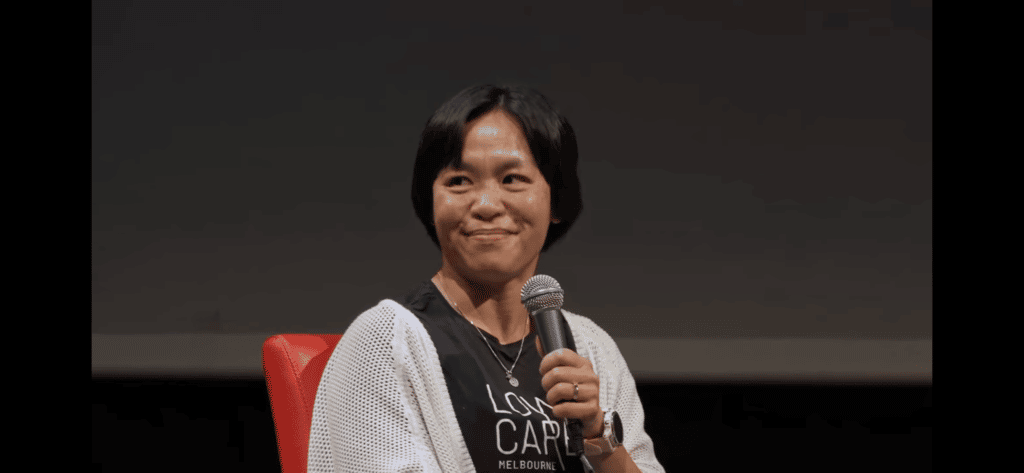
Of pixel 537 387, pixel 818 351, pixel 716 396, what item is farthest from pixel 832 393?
pixel 537 387

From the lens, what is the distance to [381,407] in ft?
3.77

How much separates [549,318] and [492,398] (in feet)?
0.50

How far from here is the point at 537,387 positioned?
4.19ft

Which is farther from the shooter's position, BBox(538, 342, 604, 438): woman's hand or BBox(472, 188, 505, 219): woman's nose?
BBox(472, 188, 505, 219): woman's nose

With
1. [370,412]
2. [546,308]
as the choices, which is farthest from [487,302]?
[370,412]

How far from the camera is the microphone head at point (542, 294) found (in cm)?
118

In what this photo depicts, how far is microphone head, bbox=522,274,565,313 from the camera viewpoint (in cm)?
118

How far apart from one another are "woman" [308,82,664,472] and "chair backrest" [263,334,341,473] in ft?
0.35

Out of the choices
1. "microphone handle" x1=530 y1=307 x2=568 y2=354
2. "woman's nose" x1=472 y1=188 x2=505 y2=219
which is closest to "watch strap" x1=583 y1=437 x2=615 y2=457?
"microphone handle" x1=530 y1=307 x2=568 y2=354

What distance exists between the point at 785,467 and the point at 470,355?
2058 millimetres

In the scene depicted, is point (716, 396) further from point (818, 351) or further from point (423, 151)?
point (423, 151)

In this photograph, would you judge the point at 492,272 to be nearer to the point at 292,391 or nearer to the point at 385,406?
the point at 385,406

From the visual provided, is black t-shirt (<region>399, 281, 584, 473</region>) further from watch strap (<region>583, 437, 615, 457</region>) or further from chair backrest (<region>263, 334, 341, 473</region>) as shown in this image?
chair backrest (<region>263, 334, 341, 473</region>)

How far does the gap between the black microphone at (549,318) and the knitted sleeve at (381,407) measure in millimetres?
159
